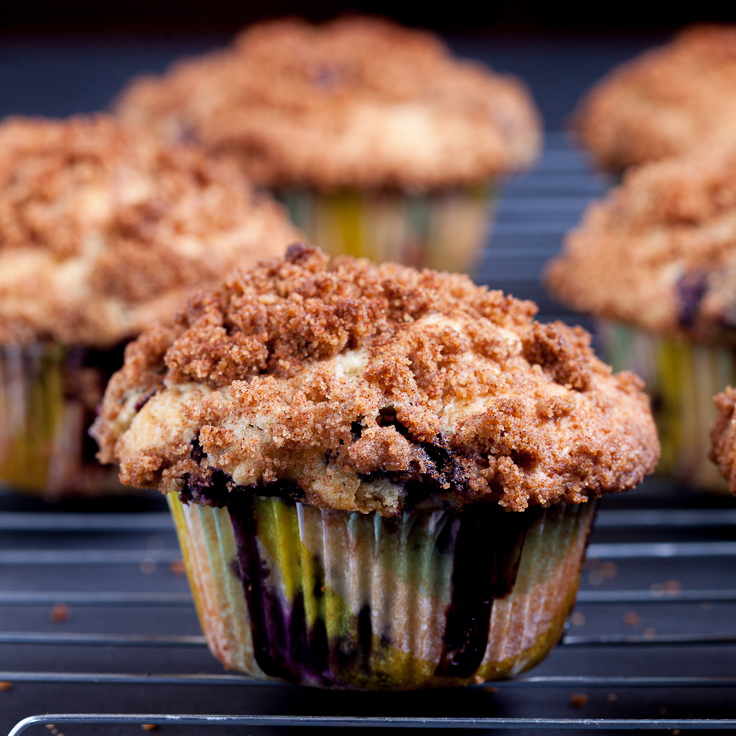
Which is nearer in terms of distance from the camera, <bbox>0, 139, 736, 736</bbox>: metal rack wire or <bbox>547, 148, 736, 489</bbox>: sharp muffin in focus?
<bbox>0, 139, 736, 736</bbox>: metal rack wire

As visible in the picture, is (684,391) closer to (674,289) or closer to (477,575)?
(674,289)

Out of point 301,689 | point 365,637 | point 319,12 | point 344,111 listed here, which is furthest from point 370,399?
point 319,12

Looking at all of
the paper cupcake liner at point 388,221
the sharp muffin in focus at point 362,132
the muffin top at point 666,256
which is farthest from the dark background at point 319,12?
the muffin top at point 666,256

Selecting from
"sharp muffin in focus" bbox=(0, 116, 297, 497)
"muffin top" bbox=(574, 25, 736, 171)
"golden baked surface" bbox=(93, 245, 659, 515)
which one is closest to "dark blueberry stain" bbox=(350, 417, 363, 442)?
"golden baked surface" bbox=(93, 245, 659, 515)

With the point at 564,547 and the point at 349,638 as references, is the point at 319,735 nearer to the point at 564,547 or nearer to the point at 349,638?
the point at 349,638

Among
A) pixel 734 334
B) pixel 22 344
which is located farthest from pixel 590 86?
pixel 22 344

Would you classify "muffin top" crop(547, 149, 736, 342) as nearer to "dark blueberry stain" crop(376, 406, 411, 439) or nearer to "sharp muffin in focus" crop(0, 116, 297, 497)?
"sharp muffin in focus" crop(0, 116, 297, 497)
